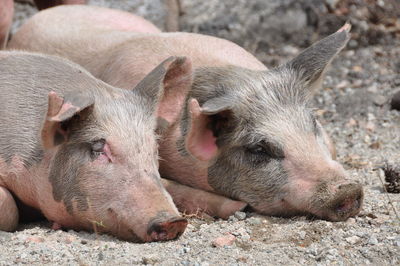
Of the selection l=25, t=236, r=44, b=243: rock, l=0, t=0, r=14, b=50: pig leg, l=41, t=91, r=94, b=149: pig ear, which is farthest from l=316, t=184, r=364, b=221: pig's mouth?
l=0, t=0, r=14, b=50: pig leg

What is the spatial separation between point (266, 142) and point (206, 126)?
41 cm

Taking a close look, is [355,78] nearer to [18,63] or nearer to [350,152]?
[350,152]

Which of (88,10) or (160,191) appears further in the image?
(88,10)

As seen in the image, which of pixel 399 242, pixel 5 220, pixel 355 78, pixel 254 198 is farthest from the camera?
pixel 355 78

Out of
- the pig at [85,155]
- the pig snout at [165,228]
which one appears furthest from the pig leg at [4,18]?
the pig snout at [165,228]

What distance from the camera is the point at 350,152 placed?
752cm

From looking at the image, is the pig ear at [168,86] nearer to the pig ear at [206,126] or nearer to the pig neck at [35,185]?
the pig ear at [206,126]

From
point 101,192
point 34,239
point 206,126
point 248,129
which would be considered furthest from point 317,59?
point 34,239

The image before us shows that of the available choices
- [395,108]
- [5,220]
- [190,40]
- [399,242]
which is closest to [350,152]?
[395,108]

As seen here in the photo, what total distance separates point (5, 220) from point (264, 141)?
1.71 m

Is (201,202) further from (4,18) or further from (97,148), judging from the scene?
(4,18)

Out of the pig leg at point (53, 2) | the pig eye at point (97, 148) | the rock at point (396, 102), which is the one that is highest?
the pig eye at point (97, 148)

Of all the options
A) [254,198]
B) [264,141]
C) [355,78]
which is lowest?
[355,78]

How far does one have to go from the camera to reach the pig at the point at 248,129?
5.39 meters
